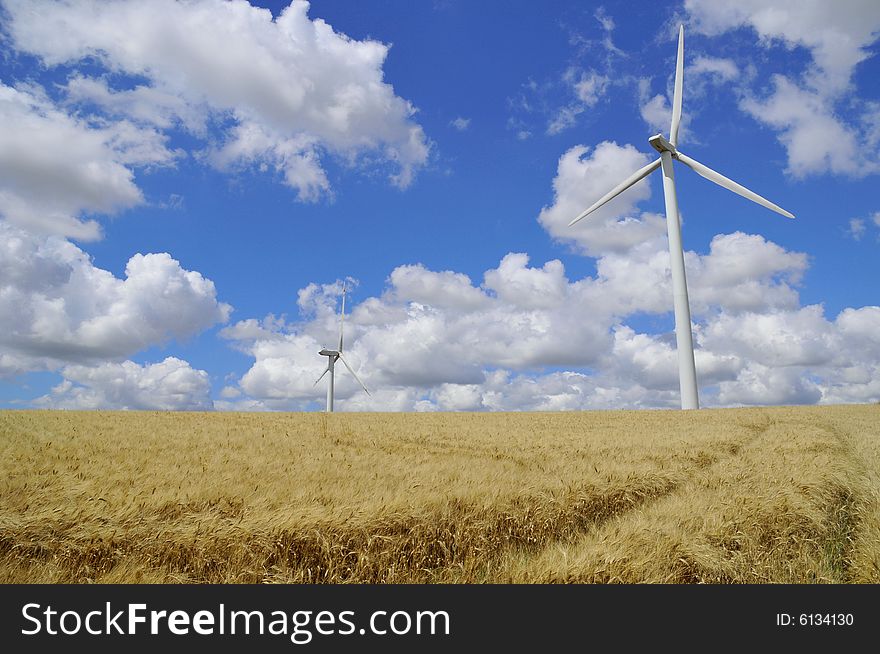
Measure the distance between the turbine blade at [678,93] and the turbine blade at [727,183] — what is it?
383 cm

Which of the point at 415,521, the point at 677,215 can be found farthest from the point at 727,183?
the point at 415,521

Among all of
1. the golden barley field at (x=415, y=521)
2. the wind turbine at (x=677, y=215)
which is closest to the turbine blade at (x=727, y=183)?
the wind turbine at (x=677, y=215)

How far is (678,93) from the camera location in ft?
217

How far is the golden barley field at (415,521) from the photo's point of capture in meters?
8.59

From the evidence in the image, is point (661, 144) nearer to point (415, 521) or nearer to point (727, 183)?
point (727, 183)

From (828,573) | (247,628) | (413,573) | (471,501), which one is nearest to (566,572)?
(413,573)

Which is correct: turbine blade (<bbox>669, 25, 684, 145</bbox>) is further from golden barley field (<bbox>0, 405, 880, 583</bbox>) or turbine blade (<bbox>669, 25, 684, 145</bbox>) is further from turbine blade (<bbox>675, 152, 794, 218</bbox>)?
golden barley field (<bbox>0, 405, 880, 583</bbox>)

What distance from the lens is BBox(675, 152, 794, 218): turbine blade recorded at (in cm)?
5977

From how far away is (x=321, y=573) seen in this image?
29.1ft

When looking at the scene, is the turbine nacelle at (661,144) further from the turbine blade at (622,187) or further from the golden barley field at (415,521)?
the golden barley field at (415,521)

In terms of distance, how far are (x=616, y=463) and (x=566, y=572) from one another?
11093mm

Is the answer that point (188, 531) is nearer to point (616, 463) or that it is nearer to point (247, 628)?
point (247, 628)

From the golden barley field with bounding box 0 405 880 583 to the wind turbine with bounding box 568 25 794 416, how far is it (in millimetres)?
49028

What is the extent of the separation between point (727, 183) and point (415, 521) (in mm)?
63496
